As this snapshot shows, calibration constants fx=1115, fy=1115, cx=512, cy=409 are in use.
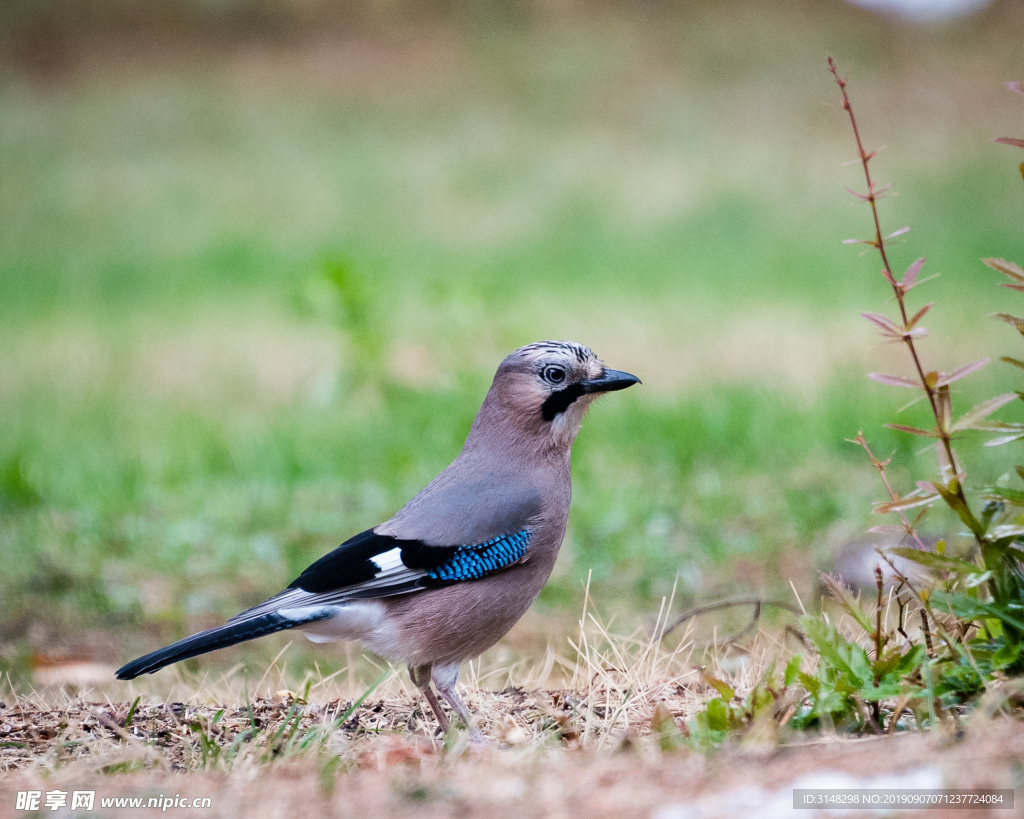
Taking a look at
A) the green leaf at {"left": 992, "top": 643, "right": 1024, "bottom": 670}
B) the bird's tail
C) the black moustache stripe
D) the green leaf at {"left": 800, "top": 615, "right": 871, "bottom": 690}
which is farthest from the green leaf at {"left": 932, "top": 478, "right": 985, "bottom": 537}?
the bird's tail

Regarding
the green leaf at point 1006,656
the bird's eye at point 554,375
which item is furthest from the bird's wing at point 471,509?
the green leaf at point 1006,656

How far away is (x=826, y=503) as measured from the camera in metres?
5.14

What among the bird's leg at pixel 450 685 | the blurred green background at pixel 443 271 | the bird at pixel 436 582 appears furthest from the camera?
the blurred green background at pixel 443 271

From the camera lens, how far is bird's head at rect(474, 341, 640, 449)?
3238 mm

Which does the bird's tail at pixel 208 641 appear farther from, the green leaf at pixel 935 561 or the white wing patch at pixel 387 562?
the green leaf at pixel 935 561

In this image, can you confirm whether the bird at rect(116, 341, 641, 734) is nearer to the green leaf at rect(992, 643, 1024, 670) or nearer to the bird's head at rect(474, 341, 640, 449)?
the bird's head at rect(474, 341, 640, 449)

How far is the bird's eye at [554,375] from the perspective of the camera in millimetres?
3240

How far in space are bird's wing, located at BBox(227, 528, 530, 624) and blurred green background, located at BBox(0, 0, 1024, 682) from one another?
1444mm

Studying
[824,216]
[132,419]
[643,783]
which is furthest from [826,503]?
[824,216]

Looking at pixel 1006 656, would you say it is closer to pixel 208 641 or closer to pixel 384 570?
pixel 384 570

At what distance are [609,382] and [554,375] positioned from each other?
0.17 m

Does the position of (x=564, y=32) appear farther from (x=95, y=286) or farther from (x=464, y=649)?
(x=464, y=649)

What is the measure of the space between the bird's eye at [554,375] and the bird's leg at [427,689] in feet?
2.90

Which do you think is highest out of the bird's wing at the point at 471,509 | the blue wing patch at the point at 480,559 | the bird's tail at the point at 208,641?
the bird's wing at the point at 471,509
